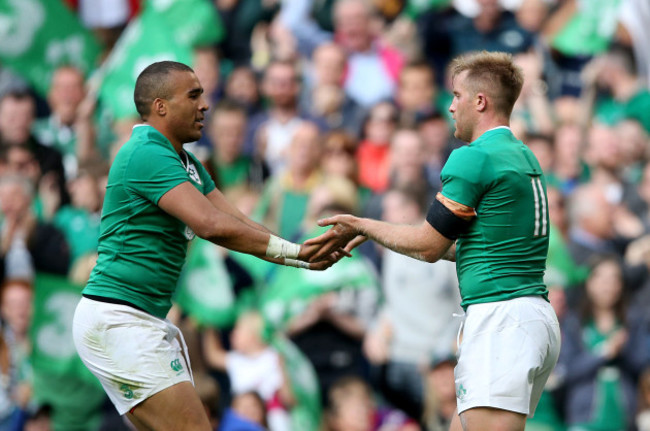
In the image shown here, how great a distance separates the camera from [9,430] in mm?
10711

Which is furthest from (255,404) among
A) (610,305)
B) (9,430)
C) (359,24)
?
(359,24)

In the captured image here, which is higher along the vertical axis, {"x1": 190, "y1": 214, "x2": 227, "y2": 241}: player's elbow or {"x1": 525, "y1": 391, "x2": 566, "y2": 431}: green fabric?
{"x1": 190, "y1": 214, "x2": 227, "y2": 241}: player's elbow

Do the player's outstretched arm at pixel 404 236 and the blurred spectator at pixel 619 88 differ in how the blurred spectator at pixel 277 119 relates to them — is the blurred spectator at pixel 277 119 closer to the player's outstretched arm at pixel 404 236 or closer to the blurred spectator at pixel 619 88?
the blurred spectator at pixel 619 88

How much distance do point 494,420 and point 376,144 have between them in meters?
6.18

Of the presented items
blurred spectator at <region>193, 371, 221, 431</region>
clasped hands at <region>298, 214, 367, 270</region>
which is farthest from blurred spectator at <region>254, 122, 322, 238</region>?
clasped hands at <region>298, 214, 367, 270</region>

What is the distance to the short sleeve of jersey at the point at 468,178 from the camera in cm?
521

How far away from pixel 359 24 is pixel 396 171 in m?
2.04

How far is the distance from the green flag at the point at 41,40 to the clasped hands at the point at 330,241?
715 cm

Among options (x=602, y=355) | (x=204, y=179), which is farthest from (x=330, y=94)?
(x=204, y=179)

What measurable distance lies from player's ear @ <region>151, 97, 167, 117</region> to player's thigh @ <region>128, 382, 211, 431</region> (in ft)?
5.15

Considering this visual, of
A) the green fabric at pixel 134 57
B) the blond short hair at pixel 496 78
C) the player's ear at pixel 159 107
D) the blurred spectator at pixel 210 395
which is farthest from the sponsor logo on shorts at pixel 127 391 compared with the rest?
the green fabric at pixel 134 57

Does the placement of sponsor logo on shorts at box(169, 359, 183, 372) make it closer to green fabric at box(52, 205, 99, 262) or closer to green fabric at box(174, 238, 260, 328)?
green fabric at box(174, 238, 260, 328)

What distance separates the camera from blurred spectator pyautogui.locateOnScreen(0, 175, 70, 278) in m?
11.1

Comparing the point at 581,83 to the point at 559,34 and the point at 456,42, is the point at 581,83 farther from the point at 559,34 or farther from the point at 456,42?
the point at 456,42
